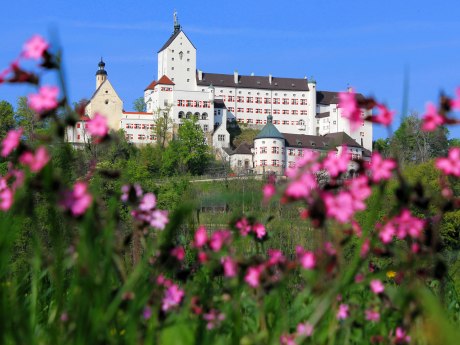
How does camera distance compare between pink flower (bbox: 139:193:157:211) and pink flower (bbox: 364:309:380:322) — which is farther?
pink flower (bbox: 364:309:380:322)

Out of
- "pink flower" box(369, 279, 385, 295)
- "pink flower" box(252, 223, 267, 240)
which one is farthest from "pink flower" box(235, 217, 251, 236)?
"pink flower" box(369, 279, 385, 295)

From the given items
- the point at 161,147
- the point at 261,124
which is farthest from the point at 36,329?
the point at 261,124

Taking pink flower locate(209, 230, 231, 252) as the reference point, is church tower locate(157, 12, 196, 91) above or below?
above

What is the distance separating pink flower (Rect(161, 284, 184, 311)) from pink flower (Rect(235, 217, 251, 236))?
0.31m

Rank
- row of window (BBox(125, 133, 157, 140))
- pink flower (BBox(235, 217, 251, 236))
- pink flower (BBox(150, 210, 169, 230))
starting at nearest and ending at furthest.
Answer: pink flower (BBox(150, 210, 169, 230)), pink flower (BBox(235, 217, 251, 236)), row of window (BBox(125, 133, 157, 140))

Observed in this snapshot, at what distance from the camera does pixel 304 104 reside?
4887 inches

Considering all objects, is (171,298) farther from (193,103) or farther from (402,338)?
(193,103)

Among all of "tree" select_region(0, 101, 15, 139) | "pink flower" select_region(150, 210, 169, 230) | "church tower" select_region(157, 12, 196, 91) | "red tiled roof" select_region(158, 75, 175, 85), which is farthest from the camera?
"church tower" select_region(157, 12, 196, 91)

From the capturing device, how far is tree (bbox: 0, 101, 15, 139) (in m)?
93.2

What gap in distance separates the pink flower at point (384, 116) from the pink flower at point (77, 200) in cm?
64

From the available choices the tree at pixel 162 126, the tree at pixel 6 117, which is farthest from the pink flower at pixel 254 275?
the tree at pixel 162 126

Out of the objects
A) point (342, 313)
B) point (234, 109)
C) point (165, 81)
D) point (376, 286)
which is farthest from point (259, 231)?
point (234, 109)

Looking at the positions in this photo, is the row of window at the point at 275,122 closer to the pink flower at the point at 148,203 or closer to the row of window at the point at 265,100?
the row of window at the point at 265,100

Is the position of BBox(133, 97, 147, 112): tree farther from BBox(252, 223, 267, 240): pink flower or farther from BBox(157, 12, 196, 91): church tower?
BBox(252, 223, 267, 240): pink flower
